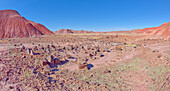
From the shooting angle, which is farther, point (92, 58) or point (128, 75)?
point (92, 58)

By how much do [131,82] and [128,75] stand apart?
0.71 metres

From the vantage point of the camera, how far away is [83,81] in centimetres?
573

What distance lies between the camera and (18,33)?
32906 millimetres

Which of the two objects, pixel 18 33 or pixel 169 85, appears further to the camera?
pixel 18 33

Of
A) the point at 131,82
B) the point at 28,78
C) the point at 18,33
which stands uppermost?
the point at 18,33

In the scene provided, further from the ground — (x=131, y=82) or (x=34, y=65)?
(x=34, y=65)

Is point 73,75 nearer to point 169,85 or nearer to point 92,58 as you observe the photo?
point 92,58

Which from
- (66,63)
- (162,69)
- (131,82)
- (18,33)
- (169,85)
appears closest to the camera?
(169,85)

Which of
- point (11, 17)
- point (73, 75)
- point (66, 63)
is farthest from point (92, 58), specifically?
point (11, 17)

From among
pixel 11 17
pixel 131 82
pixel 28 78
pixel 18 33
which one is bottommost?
pixel 131 82

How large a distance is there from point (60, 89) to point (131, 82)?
3699 mm

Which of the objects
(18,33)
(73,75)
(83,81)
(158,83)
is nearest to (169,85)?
(158,83)

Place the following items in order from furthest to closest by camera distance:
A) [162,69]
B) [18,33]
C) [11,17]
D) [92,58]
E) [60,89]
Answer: [11,17], [18,33], [92,58], [162,69], [60,89]

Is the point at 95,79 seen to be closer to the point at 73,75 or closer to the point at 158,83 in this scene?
the point at 73,75
